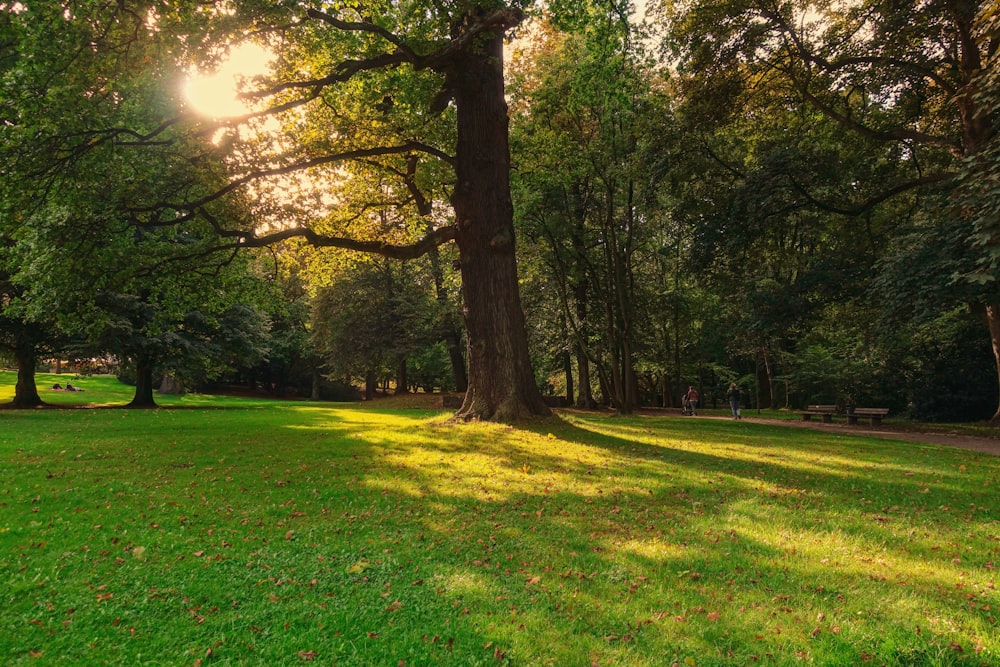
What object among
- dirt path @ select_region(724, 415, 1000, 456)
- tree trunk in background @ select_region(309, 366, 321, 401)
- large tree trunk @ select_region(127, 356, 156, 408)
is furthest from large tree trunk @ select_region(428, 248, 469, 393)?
dirt path @ select_region(724, 415, 1000, 456)

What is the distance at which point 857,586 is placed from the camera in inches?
159

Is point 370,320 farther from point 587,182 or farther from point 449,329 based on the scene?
point 587,182

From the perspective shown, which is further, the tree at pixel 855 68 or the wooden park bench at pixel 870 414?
the wooden park bench at pixel 870 414

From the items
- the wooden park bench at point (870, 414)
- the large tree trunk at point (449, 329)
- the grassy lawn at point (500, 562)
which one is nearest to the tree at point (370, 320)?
the large tree trunk at point (449, 329)

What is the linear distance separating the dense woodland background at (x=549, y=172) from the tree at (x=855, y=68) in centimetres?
9

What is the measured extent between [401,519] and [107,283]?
39.2ft

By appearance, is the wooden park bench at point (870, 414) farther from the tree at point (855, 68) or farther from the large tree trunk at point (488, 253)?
the large tree trunk at point (488, 253)

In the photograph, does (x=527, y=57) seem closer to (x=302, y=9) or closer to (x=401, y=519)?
(x=302, y=9)

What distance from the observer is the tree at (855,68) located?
47.3 ft

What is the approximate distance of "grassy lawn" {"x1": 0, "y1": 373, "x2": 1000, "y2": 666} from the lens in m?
3.28

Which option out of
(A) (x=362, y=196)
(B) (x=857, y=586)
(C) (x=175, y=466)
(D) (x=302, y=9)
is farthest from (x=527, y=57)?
(B) (x=857, y=586)

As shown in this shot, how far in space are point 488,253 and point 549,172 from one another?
6352 millimetres

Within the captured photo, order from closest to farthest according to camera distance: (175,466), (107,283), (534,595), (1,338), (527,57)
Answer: (534,595), (175,466), (107,283), (1,338), (527,57)

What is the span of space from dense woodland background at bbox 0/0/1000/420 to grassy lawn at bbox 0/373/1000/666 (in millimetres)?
5733
